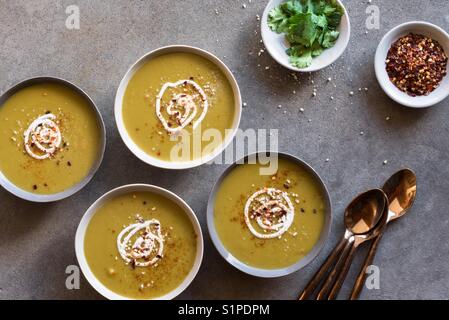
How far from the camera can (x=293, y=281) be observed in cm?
324

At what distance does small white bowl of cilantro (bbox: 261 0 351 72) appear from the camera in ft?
10.4

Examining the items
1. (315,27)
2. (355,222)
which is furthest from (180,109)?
(355,222)

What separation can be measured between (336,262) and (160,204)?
3.26ft

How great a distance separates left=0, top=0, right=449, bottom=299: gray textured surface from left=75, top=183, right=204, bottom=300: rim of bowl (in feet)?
0.66

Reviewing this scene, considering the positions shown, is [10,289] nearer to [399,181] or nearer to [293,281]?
[293,281]

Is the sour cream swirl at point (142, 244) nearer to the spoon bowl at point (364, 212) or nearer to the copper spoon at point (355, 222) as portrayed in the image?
the copper spoon at point (355, 222)

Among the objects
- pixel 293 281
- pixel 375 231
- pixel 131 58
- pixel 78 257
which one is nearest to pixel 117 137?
pixel 131 58

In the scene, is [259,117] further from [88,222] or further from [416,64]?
[88,222]

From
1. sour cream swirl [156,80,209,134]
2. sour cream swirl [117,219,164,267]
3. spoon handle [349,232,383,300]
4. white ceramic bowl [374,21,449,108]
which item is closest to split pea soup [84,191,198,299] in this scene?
sour cream swirl [117,219,164,267]

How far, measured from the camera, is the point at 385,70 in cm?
325

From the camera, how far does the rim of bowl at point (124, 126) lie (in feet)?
9.97

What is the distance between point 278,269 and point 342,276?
1.15 ft

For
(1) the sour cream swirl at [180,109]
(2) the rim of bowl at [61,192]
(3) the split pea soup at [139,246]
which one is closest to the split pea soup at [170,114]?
(1) the sour cream swirl at [180,109]

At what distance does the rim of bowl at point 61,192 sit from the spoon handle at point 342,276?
1385mm
